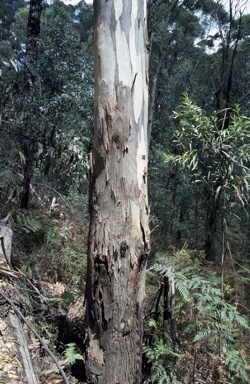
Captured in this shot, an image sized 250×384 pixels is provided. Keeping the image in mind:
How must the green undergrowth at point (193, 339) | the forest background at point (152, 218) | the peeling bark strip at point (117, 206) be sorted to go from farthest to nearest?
the forest background at point (152, 218)
the green undergrowth at point (193, 339)
the peeling bark strip at point (117, 206)

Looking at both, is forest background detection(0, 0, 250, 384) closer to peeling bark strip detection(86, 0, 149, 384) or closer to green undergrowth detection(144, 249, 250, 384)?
green undergrowth detection(144, 249, 250, 384)

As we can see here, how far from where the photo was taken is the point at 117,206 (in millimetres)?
1993

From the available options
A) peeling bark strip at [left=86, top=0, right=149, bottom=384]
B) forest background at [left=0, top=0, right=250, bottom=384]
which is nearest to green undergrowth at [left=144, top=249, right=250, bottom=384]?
forest background at [left=0, top=0, right=250, bottom=384]

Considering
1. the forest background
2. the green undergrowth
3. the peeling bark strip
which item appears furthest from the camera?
the forest background

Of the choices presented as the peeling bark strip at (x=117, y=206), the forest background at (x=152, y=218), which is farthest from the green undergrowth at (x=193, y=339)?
the peeling bark strip at (x=117, y=206)

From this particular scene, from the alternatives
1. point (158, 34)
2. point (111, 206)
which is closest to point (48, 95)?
point (158, 34)

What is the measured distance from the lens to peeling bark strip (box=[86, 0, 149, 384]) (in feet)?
6.47

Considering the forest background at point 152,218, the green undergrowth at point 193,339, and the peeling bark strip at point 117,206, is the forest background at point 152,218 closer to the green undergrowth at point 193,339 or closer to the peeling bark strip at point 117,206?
the green undergrowth at point 193,339

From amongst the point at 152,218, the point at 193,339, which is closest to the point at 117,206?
the point at 193,339

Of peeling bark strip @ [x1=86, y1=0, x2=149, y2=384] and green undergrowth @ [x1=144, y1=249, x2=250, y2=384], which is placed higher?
peeling bark strip @ [x1=86, y1=0, x2=149, y2=384]

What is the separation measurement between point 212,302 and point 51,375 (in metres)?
1.27

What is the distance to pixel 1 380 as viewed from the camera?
1.49 meters

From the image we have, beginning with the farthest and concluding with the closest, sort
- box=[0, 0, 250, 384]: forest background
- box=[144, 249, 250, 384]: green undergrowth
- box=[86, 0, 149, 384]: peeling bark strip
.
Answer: box=[0, 0, 250, 384]: forest background
box=[144, 249, 250, 384]: green undergrowth
box=[86, 0, 149, 384]: peeling bark strip

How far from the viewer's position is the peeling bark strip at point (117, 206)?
6.47ft
